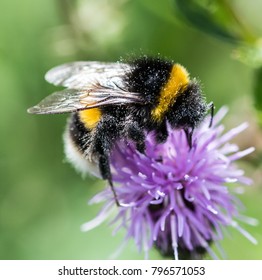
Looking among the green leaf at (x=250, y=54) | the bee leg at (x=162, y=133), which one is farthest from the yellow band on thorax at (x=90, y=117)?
the green leaf at (x=250, y=54)

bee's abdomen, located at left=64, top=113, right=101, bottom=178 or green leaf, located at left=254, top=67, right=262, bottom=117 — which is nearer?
bee's abdomen, located at left=64, top=113, right=101, bottom=178

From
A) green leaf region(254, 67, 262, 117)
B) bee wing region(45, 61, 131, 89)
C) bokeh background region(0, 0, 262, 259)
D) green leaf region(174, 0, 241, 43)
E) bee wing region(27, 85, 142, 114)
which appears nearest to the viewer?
bee wing region(27, 85, 142, 114)

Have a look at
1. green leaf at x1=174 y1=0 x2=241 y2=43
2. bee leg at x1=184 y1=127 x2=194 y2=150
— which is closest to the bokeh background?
green leaf at x1=174 y1=0 x2=241 y2=43

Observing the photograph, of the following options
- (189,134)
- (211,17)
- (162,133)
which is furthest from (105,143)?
(211,17)

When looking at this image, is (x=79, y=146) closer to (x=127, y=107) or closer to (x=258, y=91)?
(x=127, y=107)

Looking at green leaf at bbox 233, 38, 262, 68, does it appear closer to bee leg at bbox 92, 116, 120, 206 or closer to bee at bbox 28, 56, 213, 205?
bee at bbox 28, 56, 213, 205

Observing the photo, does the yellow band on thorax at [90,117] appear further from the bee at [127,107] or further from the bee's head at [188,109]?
the bee's head at [188,109]

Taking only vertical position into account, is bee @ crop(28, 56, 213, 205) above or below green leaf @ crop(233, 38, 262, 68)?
below
